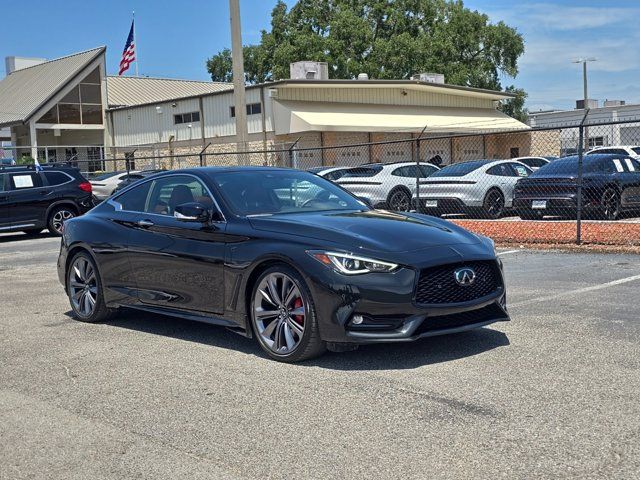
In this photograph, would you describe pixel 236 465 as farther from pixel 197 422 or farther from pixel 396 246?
pixel 396 246

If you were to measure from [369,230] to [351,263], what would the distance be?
47 cm

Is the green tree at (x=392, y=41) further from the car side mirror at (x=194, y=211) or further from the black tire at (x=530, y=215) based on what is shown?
the car side mirror at (x=194, y=211)

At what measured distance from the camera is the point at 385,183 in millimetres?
19547

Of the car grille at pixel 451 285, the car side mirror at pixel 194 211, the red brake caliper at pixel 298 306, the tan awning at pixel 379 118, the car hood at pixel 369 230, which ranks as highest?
the tan awning at pixel 379 118

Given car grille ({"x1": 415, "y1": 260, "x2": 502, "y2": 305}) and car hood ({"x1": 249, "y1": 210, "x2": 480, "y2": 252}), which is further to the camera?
car hood ({"x1": 249, "y1": 210, "x2": 480, "y2": 252})

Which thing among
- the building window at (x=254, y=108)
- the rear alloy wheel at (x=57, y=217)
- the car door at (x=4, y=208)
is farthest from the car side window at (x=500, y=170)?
the building window at (x=254, y=108)

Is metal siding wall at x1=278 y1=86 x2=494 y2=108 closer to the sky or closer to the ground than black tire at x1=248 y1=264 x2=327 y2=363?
closer to the sky

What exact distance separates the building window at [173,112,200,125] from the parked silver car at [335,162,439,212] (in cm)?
2224

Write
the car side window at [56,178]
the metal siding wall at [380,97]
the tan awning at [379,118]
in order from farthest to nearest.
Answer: the metal siding wall at [380,97] < the tan awning at [379,118] < the car side window at [56,178]

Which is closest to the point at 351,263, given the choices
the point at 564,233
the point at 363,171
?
the point at 564,233

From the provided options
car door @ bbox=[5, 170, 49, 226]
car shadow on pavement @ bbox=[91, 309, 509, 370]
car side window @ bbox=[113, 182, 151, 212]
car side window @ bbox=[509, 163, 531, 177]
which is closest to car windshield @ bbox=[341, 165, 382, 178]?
car side window @ bbox=[509, 163, 531, 177]

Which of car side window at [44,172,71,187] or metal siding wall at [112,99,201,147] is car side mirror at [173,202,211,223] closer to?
car side window at [44,172,71,187]

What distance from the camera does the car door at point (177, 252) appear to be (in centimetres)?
671

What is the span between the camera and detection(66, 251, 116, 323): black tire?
314 inches
